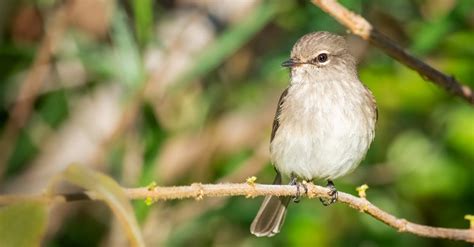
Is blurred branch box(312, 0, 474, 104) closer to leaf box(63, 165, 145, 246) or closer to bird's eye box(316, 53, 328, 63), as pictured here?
leaf box(63, 165, 145, 246)

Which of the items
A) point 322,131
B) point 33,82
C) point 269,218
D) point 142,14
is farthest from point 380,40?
point 33,82

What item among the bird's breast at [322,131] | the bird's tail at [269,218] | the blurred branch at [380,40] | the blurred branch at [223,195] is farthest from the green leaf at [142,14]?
the blurred branch at [223,195]

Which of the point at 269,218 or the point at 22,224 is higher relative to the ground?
the point at 269,218

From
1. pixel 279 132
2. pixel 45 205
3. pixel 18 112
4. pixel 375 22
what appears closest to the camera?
pixel 45 205

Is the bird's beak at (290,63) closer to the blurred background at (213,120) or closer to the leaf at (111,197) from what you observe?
the blurred background at (213,120)

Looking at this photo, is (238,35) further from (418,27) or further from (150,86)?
(418,27)

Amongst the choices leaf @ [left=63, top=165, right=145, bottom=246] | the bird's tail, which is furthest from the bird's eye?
leaf @ [left=63, top=165, right=145, bottom=246]

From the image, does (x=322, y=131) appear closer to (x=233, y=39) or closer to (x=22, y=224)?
(x=233, y=39)

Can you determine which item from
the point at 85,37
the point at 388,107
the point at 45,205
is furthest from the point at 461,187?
the point at 45,205
